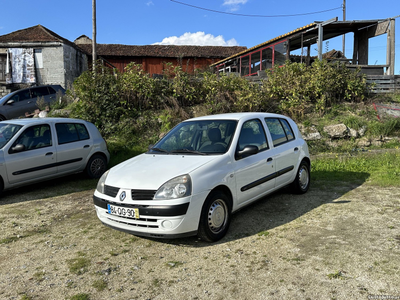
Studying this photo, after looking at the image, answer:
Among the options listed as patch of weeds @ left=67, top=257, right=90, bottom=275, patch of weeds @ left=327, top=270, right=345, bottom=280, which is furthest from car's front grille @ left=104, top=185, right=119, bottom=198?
patch of weeds @ left=327, top=270, right=345, bottom=280

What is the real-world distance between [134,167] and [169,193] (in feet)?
2.79

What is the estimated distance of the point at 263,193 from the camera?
4945 millimetres

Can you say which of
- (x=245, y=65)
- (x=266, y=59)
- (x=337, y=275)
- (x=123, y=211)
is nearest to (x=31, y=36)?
(x=245, y=65)

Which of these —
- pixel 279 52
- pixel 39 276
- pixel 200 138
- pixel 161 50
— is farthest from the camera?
pixel 161 50

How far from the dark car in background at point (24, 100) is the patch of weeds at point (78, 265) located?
12.3 meters

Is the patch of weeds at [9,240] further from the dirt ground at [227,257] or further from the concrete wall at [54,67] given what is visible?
the concrete wall at [54,67]

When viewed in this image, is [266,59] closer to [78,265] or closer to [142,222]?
[142,222]

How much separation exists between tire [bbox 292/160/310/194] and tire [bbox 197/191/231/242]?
2151 mm

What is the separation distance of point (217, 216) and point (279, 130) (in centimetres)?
225

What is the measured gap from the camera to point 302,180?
19.9ft

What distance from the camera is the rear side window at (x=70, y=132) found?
7.33m

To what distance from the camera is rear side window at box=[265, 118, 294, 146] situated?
5345mm

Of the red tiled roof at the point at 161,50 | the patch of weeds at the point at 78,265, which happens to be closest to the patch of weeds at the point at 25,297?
the patch of weeds at the point at 78,265

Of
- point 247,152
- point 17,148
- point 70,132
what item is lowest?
point 17,148
